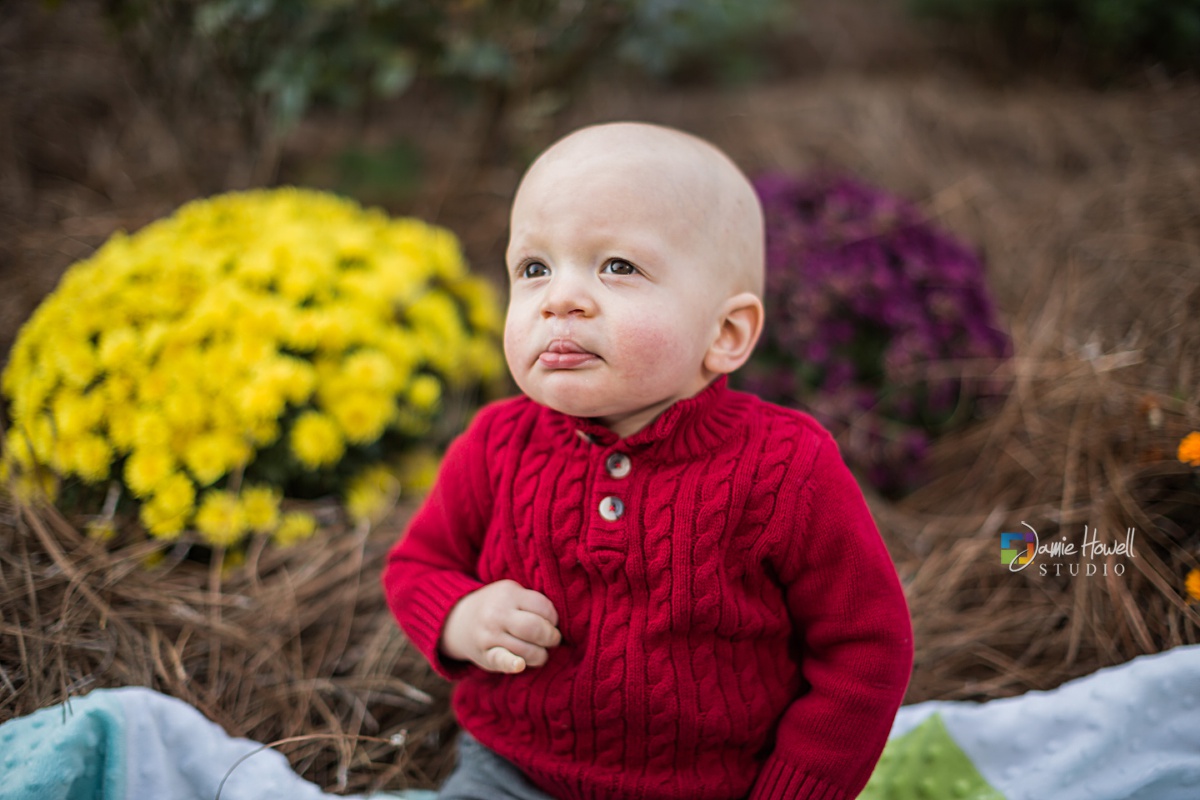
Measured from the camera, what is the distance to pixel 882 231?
2701mm

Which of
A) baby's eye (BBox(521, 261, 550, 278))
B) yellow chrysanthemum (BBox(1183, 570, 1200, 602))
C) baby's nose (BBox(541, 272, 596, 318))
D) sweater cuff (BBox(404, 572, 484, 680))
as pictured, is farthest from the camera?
yellow chrysanthemum (BBox(1183, 570, 1200, 602))

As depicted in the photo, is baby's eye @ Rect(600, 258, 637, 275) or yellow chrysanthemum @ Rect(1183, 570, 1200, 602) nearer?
baby's eye @ Rect(600, 258, 637, 275)

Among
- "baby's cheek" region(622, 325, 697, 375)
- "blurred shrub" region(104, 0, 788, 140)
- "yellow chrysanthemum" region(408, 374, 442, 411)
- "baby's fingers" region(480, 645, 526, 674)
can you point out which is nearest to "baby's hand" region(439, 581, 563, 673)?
"baby's fingers" region(480, 645, 526, 674)

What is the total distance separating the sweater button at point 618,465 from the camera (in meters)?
1.32

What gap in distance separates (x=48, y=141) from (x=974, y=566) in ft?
15.0

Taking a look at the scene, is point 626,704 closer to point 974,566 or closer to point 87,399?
point 974,566

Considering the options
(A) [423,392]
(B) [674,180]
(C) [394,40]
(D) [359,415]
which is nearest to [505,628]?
(B) [674,180]

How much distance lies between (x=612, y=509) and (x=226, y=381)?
4.50 feet

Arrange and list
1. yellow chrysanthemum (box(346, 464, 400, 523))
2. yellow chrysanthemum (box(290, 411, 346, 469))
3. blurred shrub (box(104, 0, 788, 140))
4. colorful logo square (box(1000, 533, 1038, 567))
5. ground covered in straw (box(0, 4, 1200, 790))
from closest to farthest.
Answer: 1. ground covered in straw (box(0, 4, 1200, 790))
2. colorful logo square (box(1000, 533, 1038, 567))
3. yellow chrysanthemum (box(290, 411, 346, 469))
4. yellow chrysanthemum (box(346, 464, 400, 523))
5. blurred shrub (box(104, 0, 788, 140))

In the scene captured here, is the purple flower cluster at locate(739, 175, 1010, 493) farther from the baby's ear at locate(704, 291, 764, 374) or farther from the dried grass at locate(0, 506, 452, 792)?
the dried grass at locate(0, 506, 452, 792)

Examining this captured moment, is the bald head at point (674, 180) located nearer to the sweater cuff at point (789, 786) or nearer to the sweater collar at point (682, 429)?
the sweater collar at point (682, 429)

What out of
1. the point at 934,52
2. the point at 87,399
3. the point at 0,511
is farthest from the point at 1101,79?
the point at 0,511

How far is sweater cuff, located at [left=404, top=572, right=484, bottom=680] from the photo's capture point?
1.43m

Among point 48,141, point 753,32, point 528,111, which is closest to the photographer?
point 528,111
